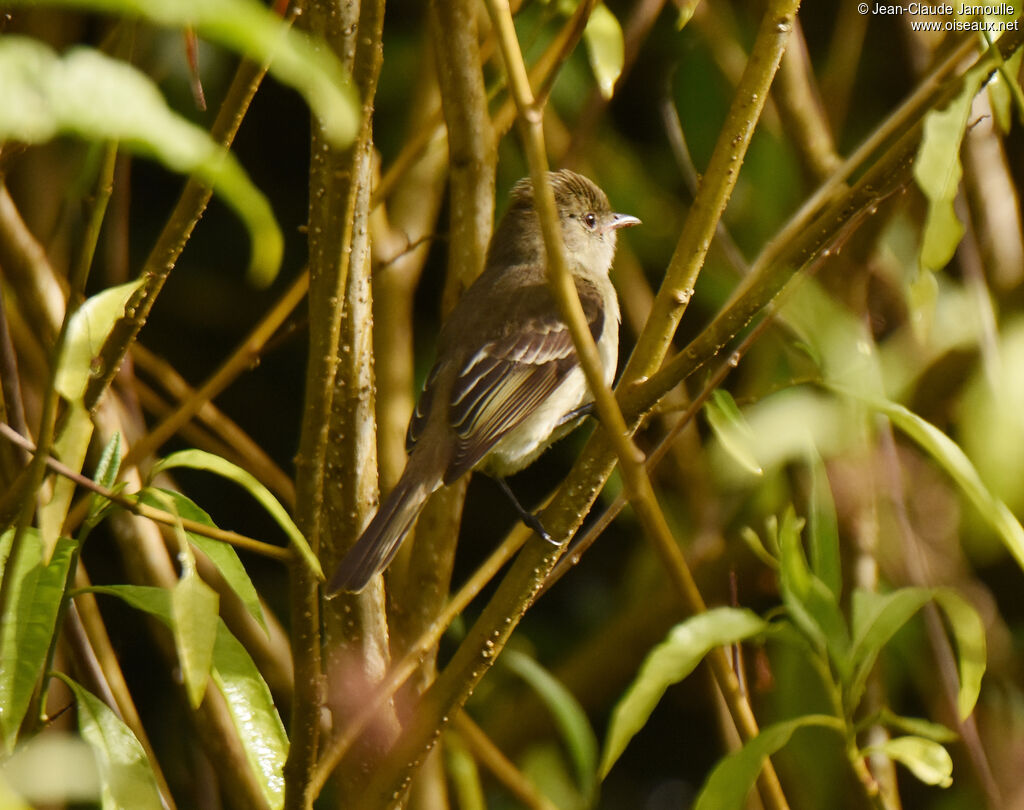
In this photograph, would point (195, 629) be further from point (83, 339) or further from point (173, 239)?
point (173, 239)

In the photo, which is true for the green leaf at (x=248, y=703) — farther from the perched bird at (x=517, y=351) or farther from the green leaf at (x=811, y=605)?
the perched bird at (x=517, y=351)

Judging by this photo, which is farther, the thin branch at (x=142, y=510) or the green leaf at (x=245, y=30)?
the thin branch at (x=142, y=510)

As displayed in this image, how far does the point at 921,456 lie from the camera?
11.0 feet

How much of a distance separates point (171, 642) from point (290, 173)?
1.84 metres

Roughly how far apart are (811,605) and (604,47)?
99 cm

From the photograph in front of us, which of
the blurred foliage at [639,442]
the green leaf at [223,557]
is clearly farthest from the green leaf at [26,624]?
Result: the green leaf at [223,557]

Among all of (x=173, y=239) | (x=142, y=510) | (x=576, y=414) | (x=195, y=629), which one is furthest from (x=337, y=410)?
(x=576, y=414)

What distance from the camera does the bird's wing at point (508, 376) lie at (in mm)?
3078

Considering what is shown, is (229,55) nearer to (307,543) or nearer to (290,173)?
(290,173)

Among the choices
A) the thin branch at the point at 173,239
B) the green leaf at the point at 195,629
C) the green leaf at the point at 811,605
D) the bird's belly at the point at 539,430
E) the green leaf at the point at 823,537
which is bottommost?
the green leaf at the point at 195,629

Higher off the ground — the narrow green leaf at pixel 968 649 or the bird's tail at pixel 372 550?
the bird's tail at pixel 372 550

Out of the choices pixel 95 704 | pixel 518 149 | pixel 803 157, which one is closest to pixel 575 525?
pixel 95 704

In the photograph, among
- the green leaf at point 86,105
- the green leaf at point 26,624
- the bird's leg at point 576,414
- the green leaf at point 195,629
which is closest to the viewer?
the green leaf at point 86,105

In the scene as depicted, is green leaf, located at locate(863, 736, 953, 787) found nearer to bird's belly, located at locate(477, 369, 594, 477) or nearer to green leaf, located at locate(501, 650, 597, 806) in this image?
green leaf, located at locate(501, 650, 597, 806)
